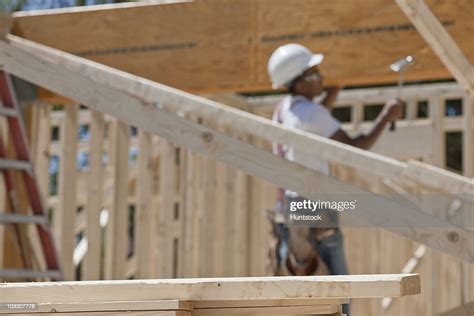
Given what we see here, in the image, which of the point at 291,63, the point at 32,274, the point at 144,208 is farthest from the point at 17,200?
Result: the point at 291,63

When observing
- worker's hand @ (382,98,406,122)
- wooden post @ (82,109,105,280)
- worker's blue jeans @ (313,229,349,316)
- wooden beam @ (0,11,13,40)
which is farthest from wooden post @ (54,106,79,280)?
worker's hand @ (382,98,406,122)

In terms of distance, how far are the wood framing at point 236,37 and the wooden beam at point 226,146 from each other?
3.38ft

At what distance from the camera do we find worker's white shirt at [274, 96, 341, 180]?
16.7 feet

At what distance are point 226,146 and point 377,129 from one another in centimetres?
108

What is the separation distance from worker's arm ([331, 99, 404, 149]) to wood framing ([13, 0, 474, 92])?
2.11 feet

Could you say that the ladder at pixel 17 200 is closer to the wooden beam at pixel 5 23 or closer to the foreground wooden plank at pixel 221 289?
the wooden beam at pixel 5 23

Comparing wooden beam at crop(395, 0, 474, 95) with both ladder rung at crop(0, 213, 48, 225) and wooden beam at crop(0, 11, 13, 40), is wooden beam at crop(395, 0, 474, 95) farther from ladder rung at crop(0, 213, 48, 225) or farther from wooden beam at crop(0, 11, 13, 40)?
wooden beam at crop(0, 11, 13, 40)

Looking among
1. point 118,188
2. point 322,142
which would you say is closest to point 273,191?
point 118,188

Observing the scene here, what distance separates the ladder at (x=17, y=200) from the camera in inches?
221

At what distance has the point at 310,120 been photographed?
5094 millimetres

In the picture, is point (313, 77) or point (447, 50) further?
point (313, 77)

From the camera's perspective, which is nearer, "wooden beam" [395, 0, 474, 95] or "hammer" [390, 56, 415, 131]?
"wooden beam" [395, 0, 474, 95]

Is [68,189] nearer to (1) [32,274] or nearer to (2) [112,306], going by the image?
(1) [32,274]

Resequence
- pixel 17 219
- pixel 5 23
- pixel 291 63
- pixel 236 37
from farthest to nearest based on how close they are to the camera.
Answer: pixel 5 23 → pixel 236 37 → pixel 17 219 → pixel 291 63
